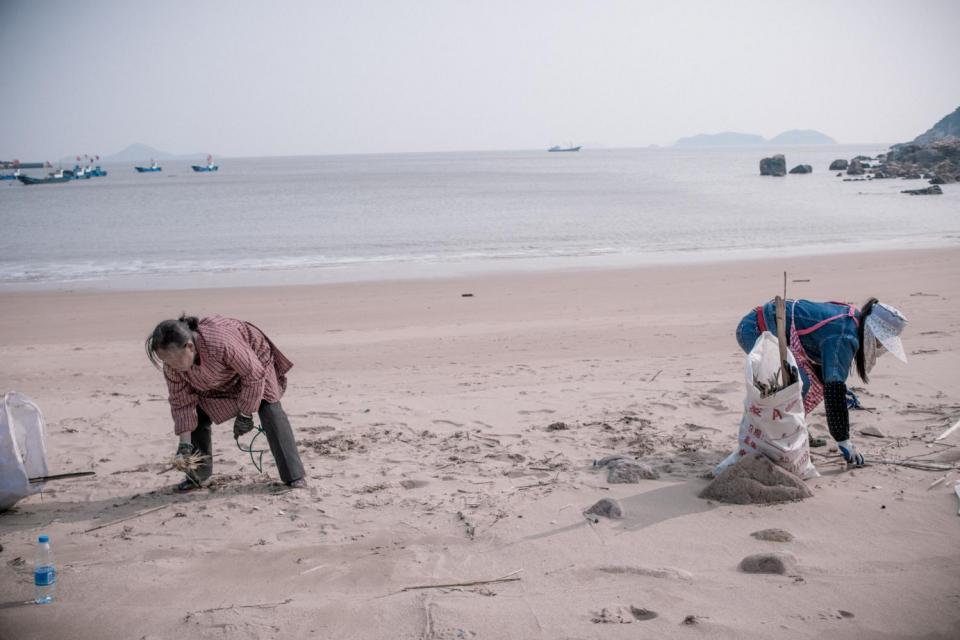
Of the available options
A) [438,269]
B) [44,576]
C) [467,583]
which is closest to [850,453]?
[467,583]

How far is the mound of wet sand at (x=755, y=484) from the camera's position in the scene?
12.8ft

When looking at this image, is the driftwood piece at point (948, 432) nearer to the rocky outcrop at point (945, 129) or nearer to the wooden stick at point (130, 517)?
the wooden stick at point (130, 517)

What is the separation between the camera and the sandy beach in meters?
2.94

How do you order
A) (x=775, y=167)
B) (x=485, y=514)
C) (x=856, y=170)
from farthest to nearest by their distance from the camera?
1. (x=775, y=167)
2. (x=856, y=170)
3. (x=485, y=514)

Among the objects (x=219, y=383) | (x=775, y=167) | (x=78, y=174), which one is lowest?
(x=219, y=383)

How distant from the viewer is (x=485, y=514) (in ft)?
12.6

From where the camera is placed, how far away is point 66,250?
2125 cm

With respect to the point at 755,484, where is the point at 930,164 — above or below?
above

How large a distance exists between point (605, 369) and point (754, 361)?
297 centimetres

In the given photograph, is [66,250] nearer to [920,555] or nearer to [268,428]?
[268,428]

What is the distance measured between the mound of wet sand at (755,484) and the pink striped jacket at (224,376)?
2.43 metres

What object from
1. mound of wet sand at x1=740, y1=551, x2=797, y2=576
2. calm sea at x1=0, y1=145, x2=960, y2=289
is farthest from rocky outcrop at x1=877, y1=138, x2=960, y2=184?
mound of wet sand at x1=740, y1=551, x2=797, y2=576

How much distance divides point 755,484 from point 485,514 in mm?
1400

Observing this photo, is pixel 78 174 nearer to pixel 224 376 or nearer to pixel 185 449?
pixel 185 449
